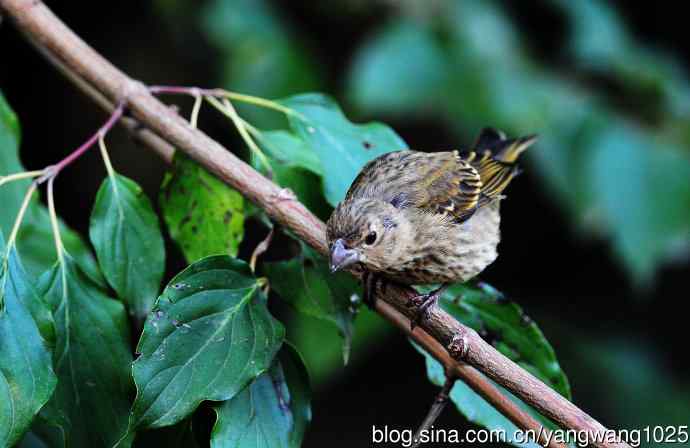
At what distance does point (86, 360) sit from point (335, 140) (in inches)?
31.0

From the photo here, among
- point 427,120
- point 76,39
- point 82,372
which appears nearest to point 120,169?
point 427,120

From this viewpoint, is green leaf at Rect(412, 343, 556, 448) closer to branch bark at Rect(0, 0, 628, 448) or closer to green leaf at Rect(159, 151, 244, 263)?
branch bark at Rect(0, 0, 628, 448)

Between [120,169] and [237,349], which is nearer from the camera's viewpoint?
[237,349]

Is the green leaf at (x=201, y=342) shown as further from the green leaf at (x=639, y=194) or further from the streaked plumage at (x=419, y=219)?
the green leaf at (x=639, y=194)

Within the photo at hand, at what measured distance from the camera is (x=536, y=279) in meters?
4.96

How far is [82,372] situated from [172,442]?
227mm

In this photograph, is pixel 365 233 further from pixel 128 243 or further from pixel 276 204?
pixel 128 243

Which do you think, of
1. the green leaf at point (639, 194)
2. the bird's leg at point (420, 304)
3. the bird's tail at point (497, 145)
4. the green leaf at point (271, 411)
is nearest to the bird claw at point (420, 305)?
the bird's leg at point (420, 304)

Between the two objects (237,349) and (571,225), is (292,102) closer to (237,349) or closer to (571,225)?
(237,349)

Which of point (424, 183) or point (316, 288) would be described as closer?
point (316, 288)

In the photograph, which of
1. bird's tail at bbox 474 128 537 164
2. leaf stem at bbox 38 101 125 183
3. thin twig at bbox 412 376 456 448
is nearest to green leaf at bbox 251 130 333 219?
leaf stem at bbox 38 101 125 183

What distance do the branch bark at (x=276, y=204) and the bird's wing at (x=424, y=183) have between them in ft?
0.96

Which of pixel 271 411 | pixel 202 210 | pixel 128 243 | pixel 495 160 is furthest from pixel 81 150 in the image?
pixel 495 160

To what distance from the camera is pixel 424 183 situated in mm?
2389
